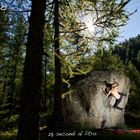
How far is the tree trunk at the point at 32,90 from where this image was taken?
7859 mm

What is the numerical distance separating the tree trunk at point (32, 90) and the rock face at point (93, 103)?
10461mm

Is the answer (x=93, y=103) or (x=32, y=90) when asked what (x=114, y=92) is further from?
(x=32, y=90)

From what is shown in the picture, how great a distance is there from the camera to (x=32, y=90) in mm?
7930

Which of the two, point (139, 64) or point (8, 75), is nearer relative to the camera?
point (8, 75)

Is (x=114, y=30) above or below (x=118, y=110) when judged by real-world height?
above

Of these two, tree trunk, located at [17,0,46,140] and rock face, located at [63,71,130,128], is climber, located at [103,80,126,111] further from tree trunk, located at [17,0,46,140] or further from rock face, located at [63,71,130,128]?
tree trunk, located at [17,0,46,140]

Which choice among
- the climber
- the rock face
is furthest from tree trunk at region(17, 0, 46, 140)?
the climber

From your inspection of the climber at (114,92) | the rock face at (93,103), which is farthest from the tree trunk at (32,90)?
the climber at (114,92)

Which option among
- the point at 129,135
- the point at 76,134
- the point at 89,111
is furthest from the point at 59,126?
the point at 89,111

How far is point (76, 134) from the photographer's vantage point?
15945 millimetres

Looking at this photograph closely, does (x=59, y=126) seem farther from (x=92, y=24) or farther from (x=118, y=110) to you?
(x=118, y=110)

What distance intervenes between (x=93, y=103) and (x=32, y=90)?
13.0 metres

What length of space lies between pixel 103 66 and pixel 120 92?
58.6 feet

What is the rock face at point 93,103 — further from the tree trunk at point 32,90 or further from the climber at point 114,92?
the tree trunk at point 32,90
